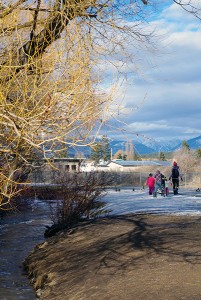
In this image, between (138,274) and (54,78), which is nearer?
(54,78)

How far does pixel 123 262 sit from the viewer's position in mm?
11133

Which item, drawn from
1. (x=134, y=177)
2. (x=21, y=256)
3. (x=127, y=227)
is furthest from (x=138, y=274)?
(x=134, y=177)

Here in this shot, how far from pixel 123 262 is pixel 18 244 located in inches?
307

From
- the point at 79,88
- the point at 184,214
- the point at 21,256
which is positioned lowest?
the point at 21,256

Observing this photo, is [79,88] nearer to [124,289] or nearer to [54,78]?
[54,78]

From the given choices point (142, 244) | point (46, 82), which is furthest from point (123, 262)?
point (46, 82)

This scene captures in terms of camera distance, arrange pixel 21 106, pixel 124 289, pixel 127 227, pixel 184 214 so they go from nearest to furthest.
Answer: pixel 21 106
pixel 124 289
pixel 127 227
pixel 184 214

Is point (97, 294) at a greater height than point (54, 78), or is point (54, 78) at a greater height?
point (54, 78)

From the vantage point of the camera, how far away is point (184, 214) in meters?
17.0

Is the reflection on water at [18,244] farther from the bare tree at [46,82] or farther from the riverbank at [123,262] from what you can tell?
the bare tree at [46,82]

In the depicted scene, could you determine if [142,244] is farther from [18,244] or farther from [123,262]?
[18,244]

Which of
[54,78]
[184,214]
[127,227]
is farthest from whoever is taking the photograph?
[184,214]

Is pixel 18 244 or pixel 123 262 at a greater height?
pixel 123 262

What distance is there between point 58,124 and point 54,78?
0.76 m
